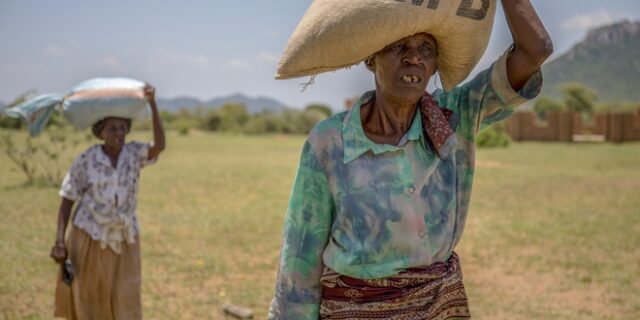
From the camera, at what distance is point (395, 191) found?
1935 mm

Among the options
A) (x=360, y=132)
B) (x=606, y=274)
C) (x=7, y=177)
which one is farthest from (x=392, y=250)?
(x=7, y=177)

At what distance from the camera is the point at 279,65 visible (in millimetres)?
2102

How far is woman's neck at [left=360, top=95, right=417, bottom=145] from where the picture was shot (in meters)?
2.07

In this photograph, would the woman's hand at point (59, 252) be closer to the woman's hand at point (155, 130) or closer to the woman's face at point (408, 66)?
the woman's hand at point (155, 130)

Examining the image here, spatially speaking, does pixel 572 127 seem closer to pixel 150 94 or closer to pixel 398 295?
pixel 150 94

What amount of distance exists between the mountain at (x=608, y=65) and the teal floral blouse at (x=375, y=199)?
9532cm

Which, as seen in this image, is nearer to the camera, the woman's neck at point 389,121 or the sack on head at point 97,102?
the woman's neck at point 389,121

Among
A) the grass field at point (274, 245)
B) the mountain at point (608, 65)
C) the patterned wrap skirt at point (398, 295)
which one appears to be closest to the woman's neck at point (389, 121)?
the patterned wrap skirt at point (398, 295)

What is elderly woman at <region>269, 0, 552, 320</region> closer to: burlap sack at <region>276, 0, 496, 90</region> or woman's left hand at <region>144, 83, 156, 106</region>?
burlap sack at <region>276, 0, 496, 90</region>

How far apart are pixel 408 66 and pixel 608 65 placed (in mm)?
118712

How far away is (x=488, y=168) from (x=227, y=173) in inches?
281

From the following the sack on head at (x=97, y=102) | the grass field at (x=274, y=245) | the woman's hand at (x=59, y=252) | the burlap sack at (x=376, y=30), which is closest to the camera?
the burlap sack at (x=376, y=30)

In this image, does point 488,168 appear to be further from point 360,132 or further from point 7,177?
point 360,132

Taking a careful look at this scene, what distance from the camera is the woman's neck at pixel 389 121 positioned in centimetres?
207
